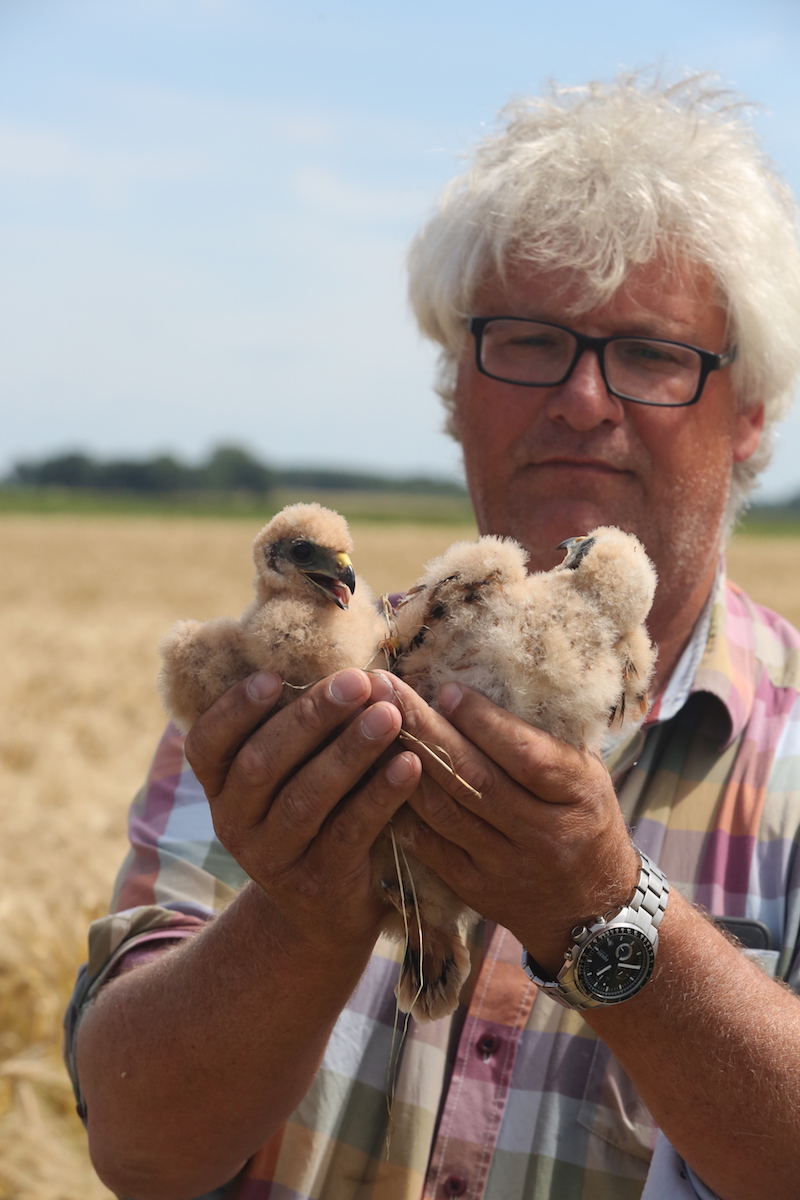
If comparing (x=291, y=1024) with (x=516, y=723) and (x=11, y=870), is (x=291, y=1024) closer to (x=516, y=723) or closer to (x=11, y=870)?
(x=516, y=723)

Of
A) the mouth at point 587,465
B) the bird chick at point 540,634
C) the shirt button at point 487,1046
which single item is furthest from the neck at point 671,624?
the bird chick at point 540,634

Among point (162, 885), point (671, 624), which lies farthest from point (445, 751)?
point (671, 624)

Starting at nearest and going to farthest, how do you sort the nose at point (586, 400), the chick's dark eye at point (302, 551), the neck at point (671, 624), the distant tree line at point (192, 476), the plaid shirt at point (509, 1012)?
1. the chick's dark eye at point (302, 551)
2. the plaid shirt at point (509, 1012)
3. the nose at point (586, 400)
4. the neck at point (671, 624)
5. the distant tree line at point (192, 476)

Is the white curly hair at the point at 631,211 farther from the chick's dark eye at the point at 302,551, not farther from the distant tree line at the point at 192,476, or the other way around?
the distant tree line at the point at 192,476

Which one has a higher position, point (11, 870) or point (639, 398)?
point (639, 398)

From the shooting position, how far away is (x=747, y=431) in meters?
3.71

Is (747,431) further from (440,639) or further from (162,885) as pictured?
(162,885)

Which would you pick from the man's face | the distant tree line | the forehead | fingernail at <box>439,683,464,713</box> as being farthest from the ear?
the distant tree line

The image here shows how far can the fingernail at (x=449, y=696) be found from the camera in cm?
190

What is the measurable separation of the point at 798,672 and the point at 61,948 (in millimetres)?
4276

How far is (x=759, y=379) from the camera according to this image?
3502 millimetres

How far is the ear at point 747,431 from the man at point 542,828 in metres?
0.02

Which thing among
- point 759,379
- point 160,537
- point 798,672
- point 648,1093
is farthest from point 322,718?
point 160,537

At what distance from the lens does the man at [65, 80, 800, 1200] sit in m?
1.99
